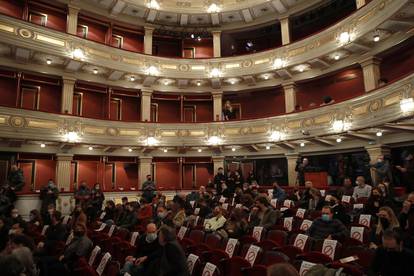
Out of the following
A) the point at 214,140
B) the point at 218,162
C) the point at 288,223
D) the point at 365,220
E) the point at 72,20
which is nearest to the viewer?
the point at 365,220

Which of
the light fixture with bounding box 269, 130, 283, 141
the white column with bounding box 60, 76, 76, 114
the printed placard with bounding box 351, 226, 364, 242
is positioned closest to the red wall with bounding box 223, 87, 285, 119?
the light fixture with bounding box 269, 130, 283, 141

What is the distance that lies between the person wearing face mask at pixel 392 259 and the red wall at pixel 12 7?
50.4 ft

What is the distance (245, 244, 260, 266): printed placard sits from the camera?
427 centimetres

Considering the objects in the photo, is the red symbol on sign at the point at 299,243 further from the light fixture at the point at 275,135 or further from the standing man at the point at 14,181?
the light fixture at the point at 275,135

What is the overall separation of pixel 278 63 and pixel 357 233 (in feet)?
36.2

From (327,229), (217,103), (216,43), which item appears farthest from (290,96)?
(327,229)

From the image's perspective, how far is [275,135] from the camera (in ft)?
46.8

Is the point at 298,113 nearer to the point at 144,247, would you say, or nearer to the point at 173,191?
the point at 173,191

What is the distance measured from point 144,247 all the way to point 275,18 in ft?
48.8

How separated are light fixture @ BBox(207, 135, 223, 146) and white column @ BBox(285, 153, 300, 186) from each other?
321 cm

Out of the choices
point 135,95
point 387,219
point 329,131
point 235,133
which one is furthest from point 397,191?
point 135,95

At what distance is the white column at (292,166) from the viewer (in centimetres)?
1435

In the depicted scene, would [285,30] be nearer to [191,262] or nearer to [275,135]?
[275,135]

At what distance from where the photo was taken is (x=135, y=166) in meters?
16.2
